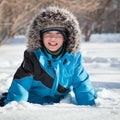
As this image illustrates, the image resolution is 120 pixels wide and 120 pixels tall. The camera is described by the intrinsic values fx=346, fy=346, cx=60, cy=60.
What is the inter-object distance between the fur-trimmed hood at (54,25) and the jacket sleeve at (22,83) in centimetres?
27

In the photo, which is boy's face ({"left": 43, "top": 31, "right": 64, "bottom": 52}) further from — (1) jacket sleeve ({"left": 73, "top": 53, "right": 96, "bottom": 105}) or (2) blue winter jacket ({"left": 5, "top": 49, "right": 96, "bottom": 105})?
(1) jacket sleeve ({"left": 73, "top": 53, "right": 96, "bottom": 105})

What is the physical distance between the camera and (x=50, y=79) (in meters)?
3.35

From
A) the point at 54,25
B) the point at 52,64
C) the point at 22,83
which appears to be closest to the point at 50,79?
the point at 52,64

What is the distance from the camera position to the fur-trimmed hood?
3.54 metres

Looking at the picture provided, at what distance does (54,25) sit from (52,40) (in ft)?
0.68

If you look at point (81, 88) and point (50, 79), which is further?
point (81, 88)

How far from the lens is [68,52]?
354 cm

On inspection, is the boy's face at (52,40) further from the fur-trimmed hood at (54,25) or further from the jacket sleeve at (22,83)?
the jacket sleeve at (22,83)

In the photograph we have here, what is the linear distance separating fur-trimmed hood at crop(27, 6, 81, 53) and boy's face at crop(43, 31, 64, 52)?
0.09 metres

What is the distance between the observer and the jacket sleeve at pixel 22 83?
3.14 metres

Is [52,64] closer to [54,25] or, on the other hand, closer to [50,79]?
[50,79]

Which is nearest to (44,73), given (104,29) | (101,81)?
(101,81)

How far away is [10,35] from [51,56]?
10406 mm

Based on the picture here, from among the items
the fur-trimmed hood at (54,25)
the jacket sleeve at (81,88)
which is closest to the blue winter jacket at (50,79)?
the jacket sleeve at (81,88)
